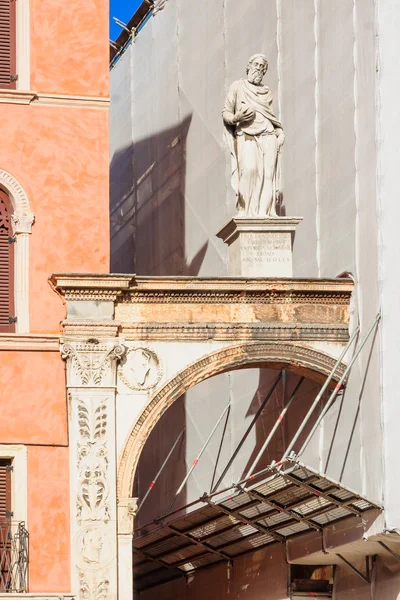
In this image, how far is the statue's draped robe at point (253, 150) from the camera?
2697cm

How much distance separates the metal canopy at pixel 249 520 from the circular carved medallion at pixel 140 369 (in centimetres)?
200

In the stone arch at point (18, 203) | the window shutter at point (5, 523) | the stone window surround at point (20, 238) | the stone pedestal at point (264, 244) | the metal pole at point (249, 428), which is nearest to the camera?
the window shutter at point (5, 523)

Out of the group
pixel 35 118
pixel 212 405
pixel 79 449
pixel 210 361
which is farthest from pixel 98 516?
pixel 212 405

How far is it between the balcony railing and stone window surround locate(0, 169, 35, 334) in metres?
2.77

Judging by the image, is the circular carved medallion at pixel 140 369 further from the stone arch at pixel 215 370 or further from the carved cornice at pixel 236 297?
the carved cornice at pixel 236 297

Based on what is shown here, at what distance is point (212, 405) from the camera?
33656 millimetres

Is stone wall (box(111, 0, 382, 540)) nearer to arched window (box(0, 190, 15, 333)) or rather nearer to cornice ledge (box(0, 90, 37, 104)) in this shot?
cornice ledge (box(0, 90, 37, 104))

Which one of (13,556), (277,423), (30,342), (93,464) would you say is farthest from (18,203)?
(277,423)

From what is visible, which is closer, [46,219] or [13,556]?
[13,556]

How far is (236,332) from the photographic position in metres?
26.1

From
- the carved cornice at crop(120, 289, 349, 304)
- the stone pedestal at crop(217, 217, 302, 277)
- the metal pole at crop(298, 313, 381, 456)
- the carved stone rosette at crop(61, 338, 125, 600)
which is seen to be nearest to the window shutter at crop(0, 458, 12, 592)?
the carved stone rosette at crop(61, 338, 125, 600)

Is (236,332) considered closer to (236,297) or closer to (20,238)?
(236,297)

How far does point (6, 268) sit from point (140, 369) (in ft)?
7.95

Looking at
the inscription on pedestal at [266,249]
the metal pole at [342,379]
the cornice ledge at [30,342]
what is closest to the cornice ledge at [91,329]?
the cornice ledge at [30,342]
